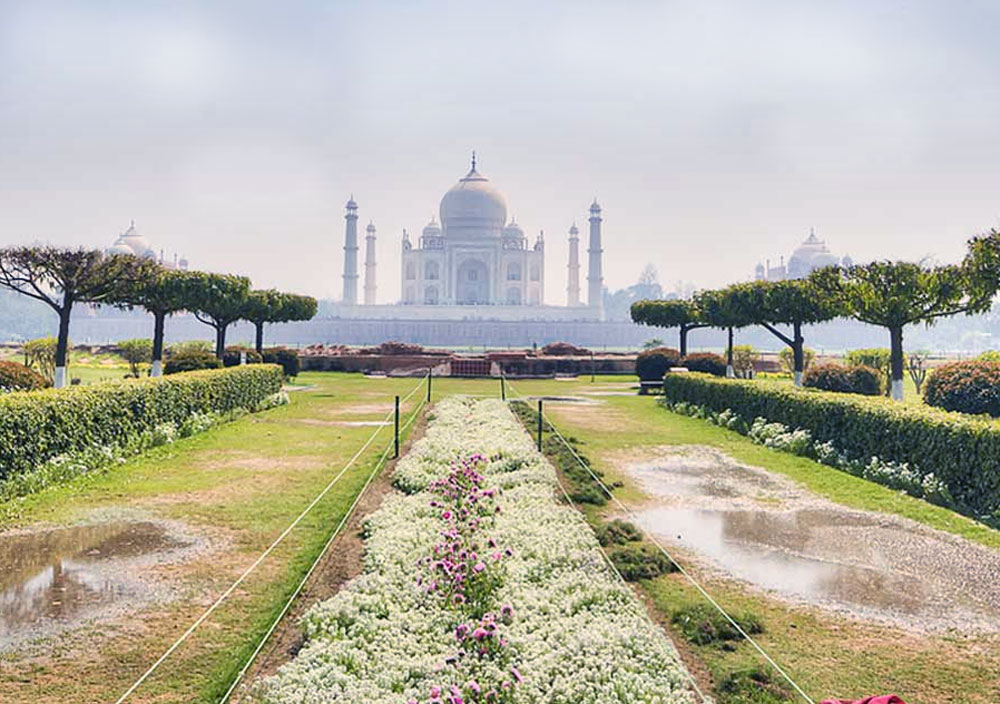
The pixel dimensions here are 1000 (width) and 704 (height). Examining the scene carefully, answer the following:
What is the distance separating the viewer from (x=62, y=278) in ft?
77.4

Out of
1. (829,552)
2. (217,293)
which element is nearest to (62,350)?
(217,293)

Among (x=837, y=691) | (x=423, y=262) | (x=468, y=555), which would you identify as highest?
(x=423, y=262)

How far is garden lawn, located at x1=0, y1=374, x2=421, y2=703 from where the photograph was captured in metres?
5.32

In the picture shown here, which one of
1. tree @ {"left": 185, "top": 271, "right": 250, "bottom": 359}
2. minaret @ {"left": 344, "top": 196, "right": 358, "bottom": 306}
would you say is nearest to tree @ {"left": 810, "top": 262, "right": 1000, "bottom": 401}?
tree @ {"left": 185, "top": 271, "right": 250, "bottom": 359}

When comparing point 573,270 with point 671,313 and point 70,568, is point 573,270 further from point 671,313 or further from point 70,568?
point 70,568

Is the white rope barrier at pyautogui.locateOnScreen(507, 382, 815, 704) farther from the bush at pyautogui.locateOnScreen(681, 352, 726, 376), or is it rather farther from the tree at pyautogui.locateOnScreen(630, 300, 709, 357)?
the tree at pyautogui.locateOnScreen(630, 300, 709, 357)

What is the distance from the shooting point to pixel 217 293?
28.3 meters

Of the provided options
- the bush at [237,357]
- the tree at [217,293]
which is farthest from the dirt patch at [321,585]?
the bush at [237,357]

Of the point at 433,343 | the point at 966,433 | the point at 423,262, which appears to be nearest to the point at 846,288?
the point at 966,433

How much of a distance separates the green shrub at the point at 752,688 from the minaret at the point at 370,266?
132142 mm

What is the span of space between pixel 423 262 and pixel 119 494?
12196cm

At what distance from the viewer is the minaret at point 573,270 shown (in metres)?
140

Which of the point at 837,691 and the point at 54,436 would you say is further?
the point at 54,436

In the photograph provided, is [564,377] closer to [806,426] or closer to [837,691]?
[806,426]
